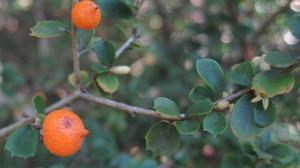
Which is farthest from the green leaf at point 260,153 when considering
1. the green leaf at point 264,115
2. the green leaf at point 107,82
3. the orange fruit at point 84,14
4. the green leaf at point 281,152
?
the orange fruit at point 84,14

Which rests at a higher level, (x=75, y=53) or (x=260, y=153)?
(x=75, y=53)

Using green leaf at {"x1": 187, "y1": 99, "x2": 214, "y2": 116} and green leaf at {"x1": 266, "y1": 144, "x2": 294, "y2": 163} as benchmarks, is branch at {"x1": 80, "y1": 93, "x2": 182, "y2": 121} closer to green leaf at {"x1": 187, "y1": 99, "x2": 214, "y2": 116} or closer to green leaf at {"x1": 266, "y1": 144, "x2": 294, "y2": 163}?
green leaf at {"x1": 187, "y1": 99, "x2": 214, "y2": 116}

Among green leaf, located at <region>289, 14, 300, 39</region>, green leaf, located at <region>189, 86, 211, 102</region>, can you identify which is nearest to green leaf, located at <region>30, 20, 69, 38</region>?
green leaf, located at <region>189, 86, 211, 102</region>

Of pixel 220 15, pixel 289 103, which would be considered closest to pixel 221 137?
pixel 289 103

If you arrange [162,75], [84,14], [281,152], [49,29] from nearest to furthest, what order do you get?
[84,14] → [49,29] → [281,152] → [162,75]

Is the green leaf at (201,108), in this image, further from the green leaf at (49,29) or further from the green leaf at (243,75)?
the green leaf at (49,29)

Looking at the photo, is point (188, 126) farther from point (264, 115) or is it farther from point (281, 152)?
point (281, 152)

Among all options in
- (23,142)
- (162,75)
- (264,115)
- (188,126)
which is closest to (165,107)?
(188,126)
